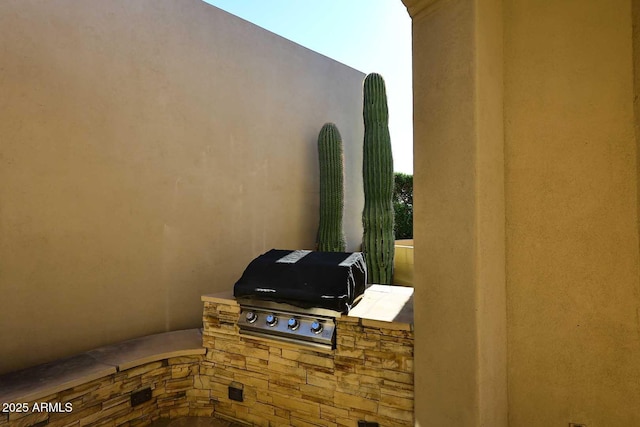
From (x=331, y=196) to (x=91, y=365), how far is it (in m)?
3.97

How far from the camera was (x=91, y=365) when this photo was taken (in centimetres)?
294

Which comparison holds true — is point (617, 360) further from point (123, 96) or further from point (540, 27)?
point (123, 96)

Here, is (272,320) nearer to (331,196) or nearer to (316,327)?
(316,327)

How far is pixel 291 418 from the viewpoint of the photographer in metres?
2.73

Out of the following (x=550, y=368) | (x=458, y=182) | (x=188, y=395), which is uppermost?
(x=458, y=182)

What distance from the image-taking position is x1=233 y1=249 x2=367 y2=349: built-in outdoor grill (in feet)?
8.20

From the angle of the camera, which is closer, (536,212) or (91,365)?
(536,212)

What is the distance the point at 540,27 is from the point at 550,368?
1932 mm

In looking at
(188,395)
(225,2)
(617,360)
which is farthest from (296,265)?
(225,2)

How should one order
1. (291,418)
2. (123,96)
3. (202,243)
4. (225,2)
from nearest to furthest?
(291,418), (123,96), (202,243), (225,2)

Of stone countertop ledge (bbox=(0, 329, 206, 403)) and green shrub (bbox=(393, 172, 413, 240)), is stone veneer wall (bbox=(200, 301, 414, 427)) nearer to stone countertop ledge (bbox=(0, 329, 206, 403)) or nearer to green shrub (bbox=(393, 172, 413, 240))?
stone countertop ledge (bbox=(0, 329, 206, 403))

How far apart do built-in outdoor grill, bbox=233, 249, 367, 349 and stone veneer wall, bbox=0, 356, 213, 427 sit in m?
0.92

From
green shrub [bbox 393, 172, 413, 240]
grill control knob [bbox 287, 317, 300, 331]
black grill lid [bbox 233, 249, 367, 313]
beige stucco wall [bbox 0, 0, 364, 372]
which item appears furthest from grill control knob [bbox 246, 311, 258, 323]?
green shrub [bbox 393, 172, 413, 240]

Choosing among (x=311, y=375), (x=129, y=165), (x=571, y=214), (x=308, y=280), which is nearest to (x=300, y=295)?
(x=308, y=280)
